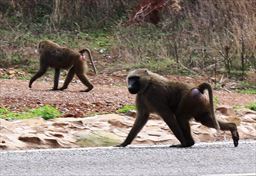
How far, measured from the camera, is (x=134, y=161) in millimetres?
8617

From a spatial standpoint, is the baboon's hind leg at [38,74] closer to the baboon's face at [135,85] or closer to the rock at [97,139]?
the rock at [97,139]

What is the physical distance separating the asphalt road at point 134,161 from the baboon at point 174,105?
0.32 metres

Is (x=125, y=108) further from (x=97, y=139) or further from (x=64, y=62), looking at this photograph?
(x=64, y=62)

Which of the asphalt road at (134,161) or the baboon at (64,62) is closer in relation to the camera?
the asphalt road at (134,161)

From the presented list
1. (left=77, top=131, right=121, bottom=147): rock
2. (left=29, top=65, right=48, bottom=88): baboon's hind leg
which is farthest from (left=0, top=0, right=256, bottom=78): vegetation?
(left=77, top=131, right=121, bottom=147): rock

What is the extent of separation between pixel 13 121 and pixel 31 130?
910 mm

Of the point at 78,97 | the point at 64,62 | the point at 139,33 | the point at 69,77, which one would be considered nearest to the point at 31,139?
the point at 78,97

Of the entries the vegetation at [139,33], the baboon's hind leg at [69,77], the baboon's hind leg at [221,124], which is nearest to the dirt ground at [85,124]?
the baboon's hind leg at [221,124]

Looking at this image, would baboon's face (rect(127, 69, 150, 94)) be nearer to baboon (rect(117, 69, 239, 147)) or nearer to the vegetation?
baboon (rect(117, 69, 239, 147))

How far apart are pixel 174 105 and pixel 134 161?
1.78 metres

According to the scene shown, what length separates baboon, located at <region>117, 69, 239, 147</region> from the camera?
10016 millimetres

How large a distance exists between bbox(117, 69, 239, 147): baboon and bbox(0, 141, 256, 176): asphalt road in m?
0.32

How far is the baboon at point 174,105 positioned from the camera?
32.9ft

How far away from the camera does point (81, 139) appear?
10.3m
